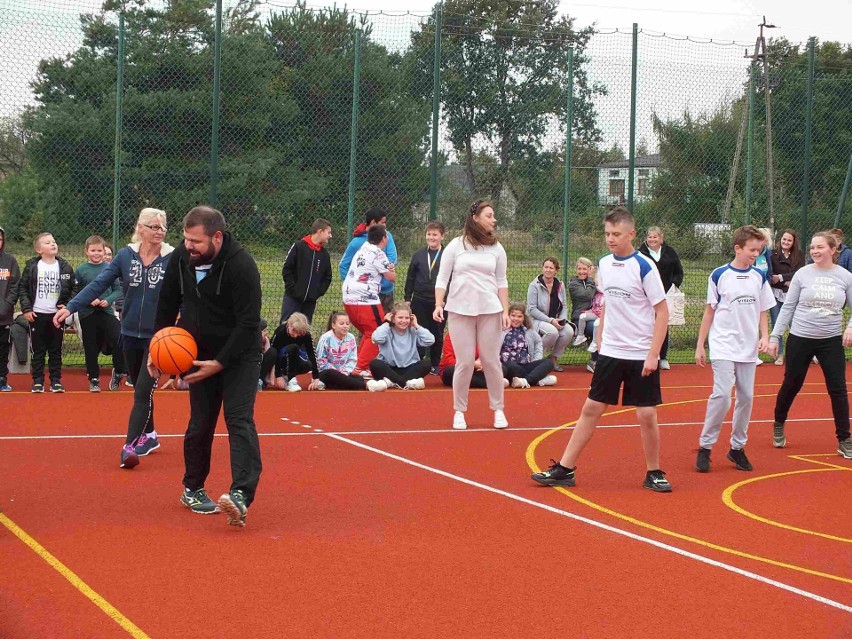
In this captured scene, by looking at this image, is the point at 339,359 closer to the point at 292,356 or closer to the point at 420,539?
the point at 292,356

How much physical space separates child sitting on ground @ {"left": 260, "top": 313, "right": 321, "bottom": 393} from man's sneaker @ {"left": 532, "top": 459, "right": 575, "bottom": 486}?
5.79m

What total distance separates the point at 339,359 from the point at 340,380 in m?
0.29

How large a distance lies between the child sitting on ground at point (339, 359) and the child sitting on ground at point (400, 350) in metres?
0.21

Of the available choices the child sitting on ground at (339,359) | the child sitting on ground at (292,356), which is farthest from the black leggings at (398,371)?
the child sitting on ground at (292,356)

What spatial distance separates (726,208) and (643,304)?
11223 mm

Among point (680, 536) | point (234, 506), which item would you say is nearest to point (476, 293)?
Answer: point (680, 536)

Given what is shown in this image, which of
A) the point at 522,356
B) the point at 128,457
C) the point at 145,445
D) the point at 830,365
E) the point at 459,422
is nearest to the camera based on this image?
the point at 128,457

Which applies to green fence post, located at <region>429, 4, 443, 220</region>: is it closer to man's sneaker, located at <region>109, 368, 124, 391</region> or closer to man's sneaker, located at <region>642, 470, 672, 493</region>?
man's sneaker, located at <region>109, 368, 124, 391</region>

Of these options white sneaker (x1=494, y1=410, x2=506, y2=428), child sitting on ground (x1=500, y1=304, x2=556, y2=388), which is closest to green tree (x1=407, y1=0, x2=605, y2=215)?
child sitting on ground (x1=500, y1=304, x2=556, y2=388)

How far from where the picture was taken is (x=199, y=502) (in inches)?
288

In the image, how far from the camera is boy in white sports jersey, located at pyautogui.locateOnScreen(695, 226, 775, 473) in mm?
9312

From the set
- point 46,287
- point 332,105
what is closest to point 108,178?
point 46,287

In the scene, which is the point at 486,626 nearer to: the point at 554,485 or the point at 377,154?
the point at 554,485

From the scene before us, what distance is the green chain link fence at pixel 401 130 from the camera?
1466cm
